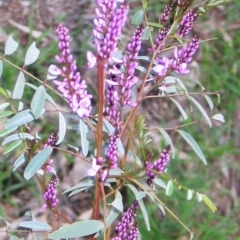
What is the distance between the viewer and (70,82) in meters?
0.82

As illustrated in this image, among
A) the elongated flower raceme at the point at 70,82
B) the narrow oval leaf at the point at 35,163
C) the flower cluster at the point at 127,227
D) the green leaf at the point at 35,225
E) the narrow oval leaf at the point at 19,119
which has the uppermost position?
the elongated flower raceme at the point at 70,82

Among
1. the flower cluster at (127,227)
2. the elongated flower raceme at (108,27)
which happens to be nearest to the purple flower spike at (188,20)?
the elongated flower raceme at (108,27)

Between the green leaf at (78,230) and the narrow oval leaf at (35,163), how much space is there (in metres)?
0.09

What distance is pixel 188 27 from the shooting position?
940 millimetres

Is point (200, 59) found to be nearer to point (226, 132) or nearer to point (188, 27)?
point (226, 132)

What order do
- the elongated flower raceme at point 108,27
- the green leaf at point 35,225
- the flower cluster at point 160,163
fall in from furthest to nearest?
the green leaf at point 35,225 < the flower cluster at point 160,163 < the elongated flower raceme at point 108,27

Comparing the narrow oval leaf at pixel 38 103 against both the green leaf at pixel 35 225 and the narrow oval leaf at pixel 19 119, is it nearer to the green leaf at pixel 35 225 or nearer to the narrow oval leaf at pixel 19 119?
the narrow oval leaf at pixel 19 119

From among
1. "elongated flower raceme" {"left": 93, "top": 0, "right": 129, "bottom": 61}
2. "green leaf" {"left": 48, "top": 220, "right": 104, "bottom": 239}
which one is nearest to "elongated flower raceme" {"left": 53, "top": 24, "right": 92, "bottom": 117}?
"elongated flower raceme" {"left": 93, "top": 0, "right": 129, "bottom": 61}

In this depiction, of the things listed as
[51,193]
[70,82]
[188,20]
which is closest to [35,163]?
[51,193]

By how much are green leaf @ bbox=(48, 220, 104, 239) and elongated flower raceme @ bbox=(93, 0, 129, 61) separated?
10.6 inches

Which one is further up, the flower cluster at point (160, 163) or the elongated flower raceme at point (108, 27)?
the elongated flower raceme at point (108, 27)

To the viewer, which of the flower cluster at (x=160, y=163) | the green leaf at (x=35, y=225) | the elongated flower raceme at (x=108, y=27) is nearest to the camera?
the elongated flower raceme at (x=108, y=27)

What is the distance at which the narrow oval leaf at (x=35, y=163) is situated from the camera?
2.98 ft

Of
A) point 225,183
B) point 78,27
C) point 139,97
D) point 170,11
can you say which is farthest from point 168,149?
point 78,27
